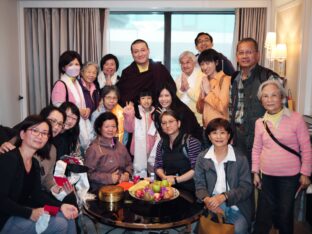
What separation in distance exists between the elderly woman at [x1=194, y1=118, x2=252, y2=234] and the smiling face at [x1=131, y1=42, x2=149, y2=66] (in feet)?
3.60

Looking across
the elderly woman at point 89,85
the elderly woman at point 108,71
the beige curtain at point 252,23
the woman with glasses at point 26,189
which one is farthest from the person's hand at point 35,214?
the beige curtain at point 252,23

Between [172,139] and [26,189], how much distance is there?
114 cm

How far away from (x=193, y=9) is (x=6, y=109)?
2849 mm

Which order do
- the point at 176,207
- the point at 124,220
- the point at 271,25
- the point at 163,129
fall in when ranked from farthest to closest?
the point at 271,25
the point at 163,129
the point at 176,207
the point at 124,220

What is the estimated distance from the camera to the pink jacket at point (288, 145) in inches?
86.5

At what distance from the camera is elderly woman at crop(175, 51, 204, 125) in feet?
10.5

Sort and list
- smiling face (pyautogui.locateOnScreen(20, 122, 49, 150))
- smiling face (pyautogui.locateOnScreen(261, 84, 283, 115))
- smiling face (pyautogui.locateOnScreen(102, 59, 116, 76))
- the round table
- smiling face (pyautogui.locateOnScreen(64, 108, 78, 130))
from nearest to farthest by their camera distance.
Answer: the round table < smiling face (pyautogui.locateOnScreen(20, 122, 49, 150)) < smiling face (pyautogui.locateOnScreen(261, 84, 283, 115)) < smiling face (pyautogui.locateOnScreen(64, 108, 78, 130)) < smiling face (pyautogui.locateOnScreen(102, 59, 116, 76))

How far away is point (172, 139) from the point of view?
2.70 meters

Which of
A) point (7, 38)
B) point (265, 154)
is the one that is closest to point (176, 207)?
point (265, 154)

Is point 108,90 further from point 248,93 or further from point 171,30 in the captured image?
point 171,30

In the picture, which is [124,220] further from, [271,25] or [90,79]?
[271,25]

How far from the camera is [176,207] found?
2.06 meters

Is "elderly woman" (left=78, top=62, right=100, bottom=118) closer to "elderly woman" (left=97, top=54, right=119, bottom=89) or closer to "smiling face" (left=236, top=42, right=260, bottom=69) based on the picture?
"elderly woman" (left=97, top=54, right=119, bottom=89)

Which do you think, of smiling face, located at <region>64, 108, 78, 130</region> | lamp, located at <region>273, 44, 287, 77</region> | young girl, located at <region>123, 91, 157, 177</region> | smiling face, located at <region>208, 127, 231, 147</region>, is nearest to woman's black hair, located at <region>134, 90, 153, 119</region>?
young girl, located at <region>123, 91, 157, 177</region>
